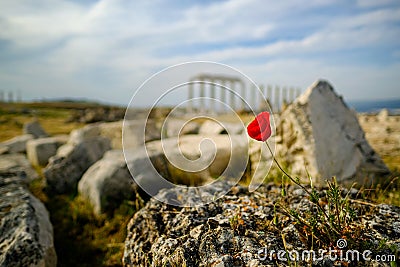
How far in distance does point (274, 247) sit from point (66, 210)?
149 inches

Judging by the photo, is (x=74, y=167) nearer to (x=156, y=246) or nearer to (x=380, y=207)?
(x=156, y=246)

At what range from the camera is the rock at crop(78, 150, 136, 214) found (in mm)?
4070

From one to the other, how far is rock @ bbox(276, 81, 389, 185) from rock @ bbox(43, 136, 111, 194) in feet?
12.5

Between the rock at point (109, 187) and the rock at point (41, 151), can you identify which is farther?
the rock at point (41, 151)

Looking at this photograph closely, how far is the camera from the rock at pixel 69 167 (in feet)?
16.6

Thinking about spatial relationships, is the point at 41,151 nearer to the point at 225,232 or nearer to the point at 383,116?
the point at 225,232

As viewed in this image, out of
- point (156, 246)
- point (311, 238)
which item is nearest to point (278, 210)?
point (311, 238)

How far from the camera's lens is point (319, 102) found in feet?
13.2

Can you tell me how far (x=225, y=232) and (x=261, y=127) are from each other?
807 mm

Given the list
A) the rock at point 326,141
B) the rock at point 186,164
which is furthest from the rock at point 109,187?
the rock at point 326,141

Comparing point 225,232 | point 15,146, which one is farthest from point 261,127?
point 15,146

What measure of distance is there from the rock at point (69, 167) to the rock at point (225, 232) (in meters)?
3.29

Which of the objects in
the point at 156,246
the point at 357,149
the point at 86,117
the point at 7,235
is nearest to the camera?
the point at 156,246
